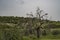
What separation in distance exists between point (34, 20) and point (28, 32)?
2992mm

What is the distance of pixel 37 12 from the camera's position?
43812 millimetres

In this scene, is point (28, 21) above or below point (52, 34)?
above

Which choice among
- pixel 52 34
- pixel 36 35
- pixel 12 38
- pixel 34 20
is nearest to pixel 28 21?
pixel 34 20

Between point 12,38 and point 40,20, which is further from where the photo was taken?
point 40,20

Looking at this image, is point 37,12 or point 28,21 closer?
point 37,12

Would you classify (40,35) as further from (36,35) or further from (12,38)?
(12,38)

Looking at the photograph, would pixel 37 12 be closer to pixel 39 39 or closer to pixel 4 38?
pixel 39 39

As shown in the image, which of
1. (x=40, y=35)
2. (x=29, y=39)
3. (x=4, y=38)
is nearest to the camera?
(x=4, y=38)

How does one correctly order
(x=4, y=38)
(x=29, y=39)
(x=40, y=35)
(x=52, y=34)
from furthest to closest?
(x=52, y=34) → (x=40, y=35) → (x=29, y=39) → (x=4, y=38)

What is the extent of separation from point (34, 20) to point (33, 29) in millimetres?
3262

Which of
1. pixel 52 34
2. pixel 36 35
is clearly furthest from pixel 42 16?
pixel 52 34

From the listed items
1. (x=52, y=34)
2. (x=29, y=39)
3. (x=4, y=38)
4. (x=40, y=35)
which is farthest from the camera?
(x=52, y=34)

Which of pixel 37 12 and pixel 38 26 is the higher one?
pixel 37 12

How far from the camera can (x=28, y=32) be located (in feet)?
149
